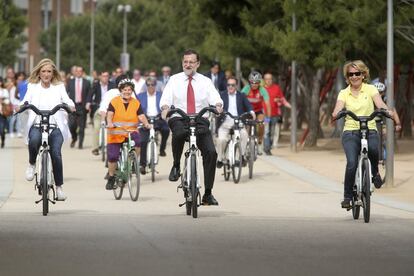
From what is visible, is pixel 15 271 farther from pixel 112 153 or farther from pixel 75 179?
pixel 75 179

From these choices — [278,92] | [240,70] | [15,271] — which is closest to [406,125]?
[240,70]

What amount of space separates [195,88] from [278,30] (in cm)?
1632

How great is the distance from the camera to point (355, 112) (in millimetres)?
15266

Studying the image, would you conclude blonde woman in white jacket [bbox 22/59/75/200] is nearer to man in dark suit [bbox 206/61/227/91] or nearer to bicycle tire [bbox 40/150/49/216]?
bicycle tire [bbox 40/150/49/216]

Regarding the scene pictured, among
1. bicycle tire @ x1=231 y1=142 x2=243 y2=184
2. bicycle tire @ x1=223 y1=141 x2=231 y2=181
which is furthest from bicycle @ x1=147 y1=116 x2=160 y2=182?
bicycle tire @ x1=231 y1=142 x2=243 y2=184

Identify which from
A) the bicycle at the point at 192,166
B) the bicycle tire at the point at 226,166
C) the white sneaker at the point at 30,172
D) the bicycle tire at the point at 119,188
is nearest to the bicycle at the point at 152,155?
the bicycle tire at the point at 226,166

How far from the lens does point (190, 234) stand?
13484 millimetres

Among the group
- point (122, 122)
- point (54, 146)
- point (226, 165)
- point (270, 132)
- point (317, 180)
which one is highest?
point (122, 122)

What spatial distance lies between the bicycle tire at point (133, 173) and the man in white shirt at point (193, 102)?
2197 mm

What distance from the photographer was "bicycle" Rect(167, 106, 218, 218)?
49.9 feet

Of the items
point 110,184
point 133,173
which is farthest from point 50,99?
point 110,184

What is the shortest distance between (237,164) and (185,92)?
A: 6614 millimetres

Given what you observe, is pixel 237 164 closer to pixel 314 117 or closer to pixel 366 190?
pixel 366 190

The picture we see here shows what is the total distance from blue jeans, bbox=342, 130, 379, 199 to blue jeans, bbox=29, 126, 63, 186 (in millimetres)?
3220
